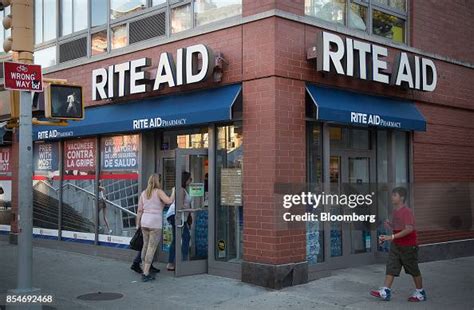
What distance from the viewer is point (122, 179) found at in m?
12.1

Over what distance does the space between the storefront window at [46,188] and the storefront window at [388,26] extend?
314 inches

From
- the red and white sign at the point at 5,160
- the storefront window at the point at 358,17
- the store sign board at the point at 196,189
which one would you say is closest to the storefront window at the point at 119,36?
the store sign board at the point at 196,189

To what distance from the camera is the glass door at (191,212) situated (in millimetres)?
9781

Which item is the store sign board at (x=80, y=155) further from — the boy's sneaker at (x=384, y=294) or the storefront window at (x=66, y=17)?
the boy's sneaker at (x=384, y=294)

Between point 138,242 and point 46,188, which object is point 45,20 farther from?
point 138,242

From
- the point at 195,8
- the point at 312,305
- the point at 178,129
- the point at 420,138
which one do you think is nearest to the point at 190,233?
the point at 178,129

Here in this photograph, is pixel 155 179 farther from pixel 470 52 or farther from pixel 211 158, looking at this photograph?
pixel 470 52

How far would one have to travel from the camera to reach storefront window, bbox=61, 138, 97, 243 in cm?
1284

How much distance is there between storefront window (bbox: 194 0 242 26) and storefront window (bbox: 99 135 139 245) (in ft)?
9.72

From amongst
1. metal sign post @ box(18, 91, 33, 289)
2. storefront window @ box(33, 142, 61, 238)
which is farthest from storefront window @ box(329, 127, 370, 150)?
storefront window @ box(33, 142, 61, 238)

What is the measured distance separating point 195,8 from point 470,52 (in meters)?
6.72

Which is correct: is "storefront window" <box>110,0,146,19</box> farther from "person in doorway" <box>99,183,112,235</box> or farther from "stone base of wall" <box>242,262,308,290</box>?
"stone base of wall" <box>242,262,308,290</box>

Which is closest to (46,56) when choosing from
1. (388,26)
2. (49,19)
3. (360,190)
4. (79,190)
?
(49,19)

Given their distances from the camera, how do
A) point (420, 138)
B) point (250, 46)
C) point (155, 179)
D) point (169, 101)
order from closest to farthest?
point (250, 46)
point (155, 179)
point (169, 101)
point (420, 138)
